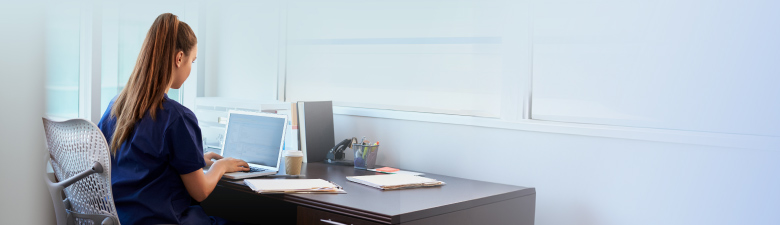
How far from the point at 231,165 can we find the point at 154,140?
1.11ft

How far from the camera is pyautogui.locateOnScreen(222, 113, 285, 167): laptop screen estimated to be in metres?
1.94

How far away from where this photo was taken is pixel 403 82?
228 cm

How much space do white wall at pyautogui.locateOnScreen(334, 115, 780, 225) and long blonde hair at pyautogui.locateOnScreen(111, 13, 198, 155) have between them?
95 cm

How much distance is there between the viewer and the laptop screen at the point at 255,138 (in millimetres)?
1943

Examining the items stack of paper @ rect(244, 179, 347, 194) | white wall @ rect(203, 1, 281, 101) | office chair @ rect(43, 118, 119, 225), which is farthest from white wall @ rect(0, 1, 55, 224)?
white wall @ rect(203, 1, 281, 101)

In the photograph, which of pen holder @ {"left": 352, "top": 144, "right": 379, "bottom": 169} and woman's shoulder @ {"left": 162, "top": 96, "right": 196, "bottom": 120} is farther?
pen holder @ {"left": 352, "top": 144, "right": 379, "bottom": 169}

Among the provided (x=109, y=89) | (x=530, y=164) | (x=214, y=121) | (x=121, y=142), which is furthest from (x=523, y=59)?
(x=109, y=89)

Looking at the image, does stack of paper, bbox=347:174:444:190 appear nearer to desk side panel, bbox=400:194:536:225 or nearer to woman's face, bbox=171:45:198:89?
desk side panel, bbox=400:194:536:225

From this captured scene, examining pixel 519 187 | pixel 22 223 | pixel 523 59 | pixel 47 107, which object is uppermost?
pixel 523 59

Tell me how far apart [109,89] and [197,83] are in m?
0.51

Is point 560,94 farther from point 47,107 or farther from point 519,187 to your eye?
point 47,107

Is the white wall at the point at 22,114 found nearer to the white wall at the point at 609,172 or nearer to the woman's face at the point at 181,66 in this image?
the woman's face at the point at 181,66

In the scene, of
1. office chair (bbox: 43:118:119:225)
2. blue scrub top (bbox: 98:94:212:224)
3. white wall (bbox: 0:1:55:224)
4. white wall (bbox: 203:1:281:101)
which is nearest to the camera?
white wall (bbox: 0:1:55:224)

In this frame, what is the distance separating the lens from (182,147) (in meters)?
1.48
